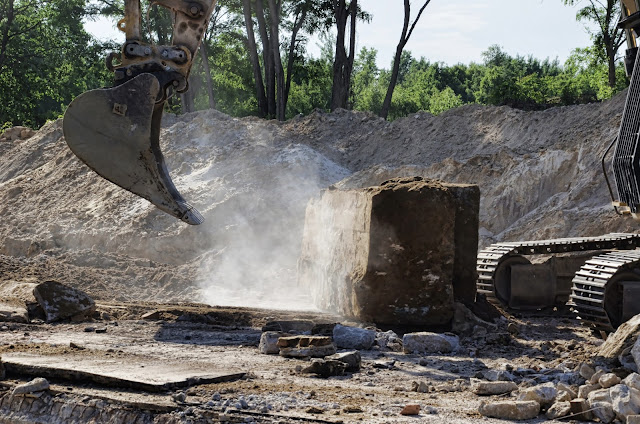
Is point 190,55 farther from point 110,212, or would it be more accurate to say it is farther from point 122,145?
point 110,212

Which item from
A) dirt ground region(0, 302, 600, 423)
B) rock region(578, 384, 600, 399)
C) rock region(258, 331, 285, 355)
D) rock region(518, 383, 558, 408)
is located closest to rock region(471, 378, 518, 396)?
dirt ground region(0, 302, 600, 423)

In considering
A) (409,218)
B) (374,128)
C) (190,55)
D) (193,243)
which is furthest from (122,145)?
(374,128)

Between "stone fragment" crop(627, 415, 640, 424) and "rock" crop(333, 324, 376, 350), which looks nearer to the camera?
"stone fragment" crop(627, 415, 640, 424)

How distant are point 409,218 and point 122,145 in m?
2.94

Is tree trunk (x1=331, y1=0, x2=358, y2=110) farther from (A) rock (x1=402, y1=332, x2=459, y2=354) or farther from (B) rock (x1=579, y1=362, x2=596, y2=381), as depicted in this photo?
(B) rock (x1=579, y1=362, x2=596, y2=381)

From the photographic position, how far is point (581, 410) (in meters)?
5.35

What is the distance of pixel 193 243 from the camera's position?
17344 mm

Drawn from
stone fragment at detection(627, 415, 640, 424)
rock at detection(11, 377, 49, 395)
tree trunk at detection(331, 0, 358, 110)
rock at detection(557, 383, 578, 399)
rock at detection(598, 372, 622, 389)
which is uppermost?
tree trunk at detection(331, 0, 358, 110)

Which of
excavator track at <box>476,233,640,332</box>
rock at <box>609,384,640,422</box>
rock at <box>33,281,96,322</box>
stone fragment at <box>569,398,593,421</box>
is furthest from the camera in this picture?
rock at <box>33,281,96,322</box>

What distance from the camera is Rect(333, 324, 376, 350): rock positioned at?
789cm

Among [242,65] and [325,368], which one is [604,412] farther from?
[242,65]

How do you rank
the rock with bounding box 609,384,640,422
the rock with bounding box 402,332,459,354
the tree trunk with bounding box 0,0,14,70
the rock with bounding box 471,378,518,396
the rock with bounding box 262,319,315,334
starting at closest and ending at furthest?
the rock with bounding box 609,384,640,422
the rock with bounding box 471,378,518,396
the rock with bounding box 402,332,459,354
the rock with bounding box 262,319,315,334
the tree trunk with bounding box 0,0,14,70

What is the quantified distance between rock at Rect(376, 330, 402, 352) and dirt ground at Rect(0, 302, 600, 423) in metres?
Answer: 0.23

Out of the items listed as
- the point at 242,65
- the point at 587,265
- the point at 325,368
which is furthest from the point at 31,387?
the point at 242,65
